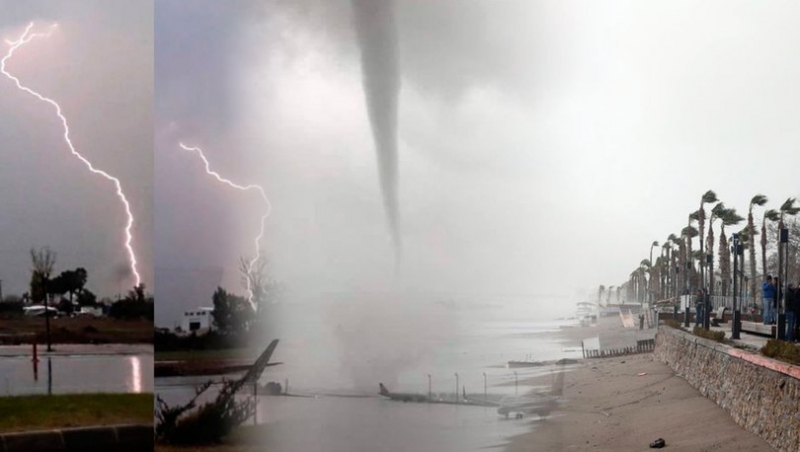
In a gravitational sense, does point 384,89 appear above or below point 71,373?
above

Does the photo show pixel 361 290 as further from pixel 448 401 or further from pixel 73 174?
pixel 73 174

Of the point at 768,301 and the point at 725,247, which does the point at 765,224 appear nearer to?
the point at 725,247

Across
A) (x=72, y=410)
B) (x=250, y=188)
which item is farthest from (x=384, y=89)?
(x=72, y=410)

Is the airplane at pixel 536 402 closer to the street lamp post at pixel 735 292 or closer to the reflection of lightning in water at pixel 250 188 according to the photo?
the street lamp post at pixel 735 292

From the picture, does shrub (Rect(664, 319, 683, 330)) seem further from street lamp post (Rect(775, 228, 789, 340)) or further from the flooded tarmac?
the flooded tarmac

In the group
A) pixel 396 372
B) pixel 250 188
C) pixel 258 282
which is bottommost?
pixel 396 372

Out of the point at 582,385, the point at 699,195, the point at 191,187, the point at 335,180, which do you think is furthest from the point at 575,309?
the point at 191,187

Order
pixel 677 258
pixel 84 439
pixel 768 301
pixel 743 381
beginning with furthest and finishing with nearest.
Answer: pixel 84 439
pixel 768 301
pixel 677 258
pixel 743 381

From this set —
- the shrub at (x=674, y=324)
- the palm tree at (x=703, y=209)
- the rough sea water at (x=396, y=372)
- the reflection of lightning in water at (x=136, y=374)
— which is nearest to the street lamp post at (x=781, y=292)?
the palm tree at (x=703, y=209)
